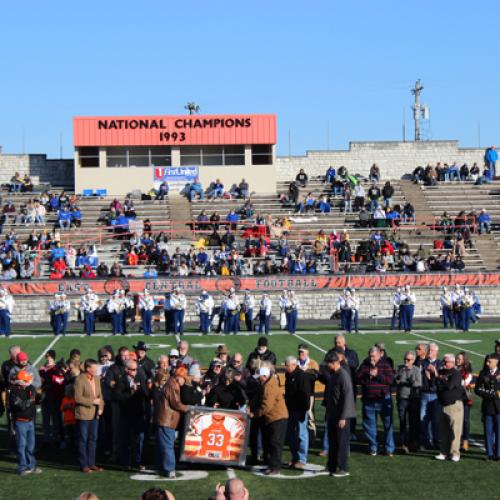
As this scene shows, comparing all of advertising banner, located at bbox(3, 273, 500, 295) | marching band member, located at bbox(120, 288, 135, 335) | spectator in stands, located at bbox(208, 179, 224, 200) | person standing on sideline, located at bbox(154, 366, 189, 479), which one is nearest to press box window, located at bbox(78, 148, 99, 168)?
spectator in stands, located at bbox(208, 179, 224, 200)

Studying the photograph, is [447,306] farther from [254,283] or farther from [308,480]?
[308,480]

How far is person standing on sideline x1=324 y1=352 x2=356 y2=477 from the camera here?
44.0ft

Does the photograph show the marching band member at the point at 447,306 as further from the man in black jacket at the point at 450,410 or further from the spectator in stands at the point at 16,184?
the spectator in stands at the point at 16,184

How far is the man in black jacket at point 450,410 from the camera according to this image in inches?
567

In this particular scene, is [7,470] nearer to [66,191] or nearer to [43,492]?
[43,492]

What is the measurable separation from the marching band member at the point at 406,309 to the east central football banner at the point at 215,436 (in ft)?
67.8

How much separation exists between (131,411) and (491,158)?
4571 cm

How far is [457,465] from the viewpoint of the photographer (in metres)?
14.1

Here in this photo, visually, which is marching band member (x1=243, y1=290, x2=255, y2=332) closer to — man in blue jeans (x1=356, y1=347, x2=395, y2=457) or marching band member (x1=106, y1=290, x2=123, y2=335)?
marching band member (x1=106, y1=290, x2=123, y2=335)

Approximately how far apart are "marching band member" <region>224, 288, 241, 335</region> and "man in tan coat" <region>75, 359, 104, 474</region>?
1986 cm

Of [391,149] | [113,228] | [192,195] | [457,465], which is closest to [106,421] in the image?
[457,465]

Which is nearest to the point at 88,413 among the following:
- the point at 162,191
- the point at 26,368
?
the point at 26,368

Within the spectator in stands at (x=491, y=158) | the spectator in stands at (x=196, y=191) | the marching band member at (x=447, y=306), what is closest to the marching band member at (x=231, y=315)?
the marching band member at (x=447, y=306)

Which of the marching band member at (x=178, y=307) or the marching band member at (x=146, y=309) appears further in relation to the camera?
the marching band member at (x=146, y=309)
